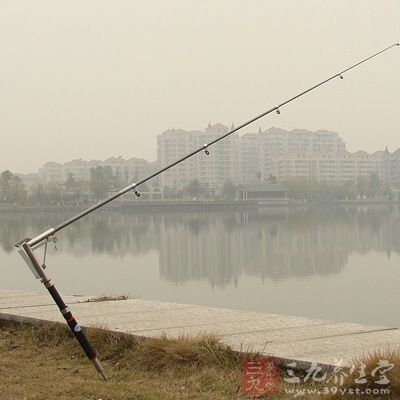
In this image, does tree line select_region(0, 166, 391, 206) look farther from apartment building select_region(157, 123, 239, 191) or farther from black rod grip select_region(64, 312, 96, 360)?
black rod grip select_region(64, 312, 96, 360)

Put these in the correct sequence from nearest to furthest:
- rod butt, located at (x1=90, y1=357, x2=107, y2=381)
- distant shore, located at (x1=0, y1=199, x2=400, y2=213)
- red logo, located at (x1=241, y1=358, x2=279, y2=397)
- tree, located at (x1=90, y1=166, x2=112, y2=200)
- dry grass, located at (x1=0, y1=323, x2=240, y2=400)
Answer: red logo, located at (x1=241, y1=358, x2=279, y2=397) → dry grass, located at (x1=0, y1=323, x2=240, y2=400) → rod butt, located at (x1=90, y1=357, x2=107, y2=381) → distant shore, located at (x1=0, y1=199, x2=400, y2=213) → tree, located at (x1=90, y1=166, x2=112, y2=200)

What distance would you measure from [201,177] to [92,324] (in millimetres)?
146412

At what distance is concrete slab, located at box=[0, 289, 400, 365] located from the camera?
4.69 metres

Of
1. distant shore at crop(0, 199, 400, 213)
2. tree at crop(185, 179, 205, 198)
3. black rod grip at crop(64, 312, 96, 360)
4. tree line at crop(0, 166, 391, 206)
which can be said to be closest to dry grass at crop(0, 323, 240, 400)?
black rod grip at crop(64, 312, 96, 360)

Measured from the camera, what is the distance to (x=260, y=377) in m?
4.18

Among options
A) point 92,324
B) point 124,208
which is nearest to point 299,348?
point 92,324

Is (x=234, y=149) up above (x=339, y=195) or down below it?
above

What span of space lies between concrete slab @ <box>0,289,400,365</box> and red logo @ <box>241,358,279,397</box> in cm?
12

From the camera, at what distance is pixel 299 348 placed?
470 centimetres

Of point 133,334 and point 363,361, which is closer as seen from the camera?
point 363,361

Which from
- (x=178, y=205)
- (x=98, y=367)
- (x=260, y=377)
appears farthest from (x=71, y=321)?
(x=178, y=205)

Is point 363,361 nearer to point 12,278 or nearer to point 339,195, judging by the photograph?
point 12,278

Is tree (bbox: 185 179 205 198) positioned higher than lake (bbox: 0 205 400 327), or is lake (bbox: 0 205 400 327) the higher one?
tree (bbox: 185 179 205 198)

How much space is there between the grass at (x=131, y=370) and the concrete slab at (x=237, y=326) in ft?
0.69
